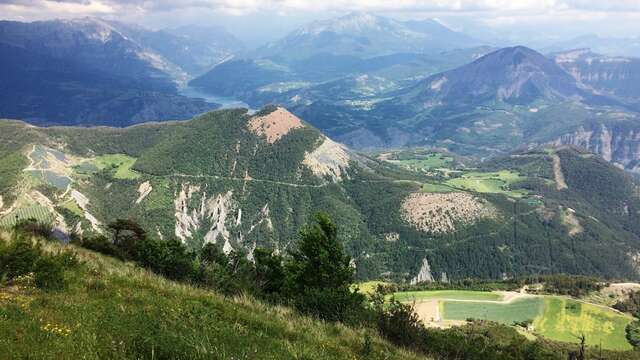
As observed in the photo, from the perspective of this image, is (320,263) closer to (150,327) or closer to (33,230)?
(33,230)

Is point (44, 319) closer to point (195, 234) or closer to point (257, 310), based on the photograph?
point (257, 310)

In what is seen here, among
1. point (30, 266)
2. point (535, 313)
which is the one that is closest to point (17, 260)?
point (30, 266)

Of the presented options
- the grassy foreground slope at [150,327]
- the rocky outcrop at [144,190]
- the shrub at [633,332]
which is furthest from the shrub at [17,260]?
the rocky outcrop at [144,190]

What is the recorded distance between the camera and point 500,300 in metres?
118

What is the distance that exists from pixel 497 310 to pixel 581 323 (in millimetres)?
17121

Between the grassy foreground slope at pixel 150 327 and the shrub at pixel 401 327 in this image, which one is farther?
the shrub at pixel 401 327

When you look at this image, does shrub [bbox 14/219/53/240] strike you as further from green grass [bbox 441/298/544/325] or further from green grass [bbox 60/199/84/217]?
green grass [bbox 60/199/84/217]

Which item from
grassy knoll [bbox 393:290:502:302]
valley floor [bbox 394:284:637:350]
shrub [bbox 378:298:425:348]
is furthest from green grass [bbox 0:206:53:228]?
shrub [bbox 378:298:425:348]

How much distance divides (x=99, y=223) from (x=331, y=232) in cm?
13918

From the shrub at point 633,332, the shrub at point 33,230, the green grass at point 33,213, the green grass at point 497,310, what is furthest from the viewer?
the green grass at point 33,213

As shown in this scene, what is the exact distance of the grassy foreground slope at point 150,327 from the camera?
8438 millimetres

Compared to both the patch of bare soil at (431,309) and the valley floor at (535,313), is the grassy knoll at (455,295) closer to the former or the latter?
the valley floor at (535,313)

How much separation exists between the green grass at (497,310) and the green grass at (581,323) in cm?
243

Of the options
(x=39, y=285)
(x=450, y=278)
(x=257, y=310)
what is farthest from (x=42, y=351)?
(x=450, y=278)
